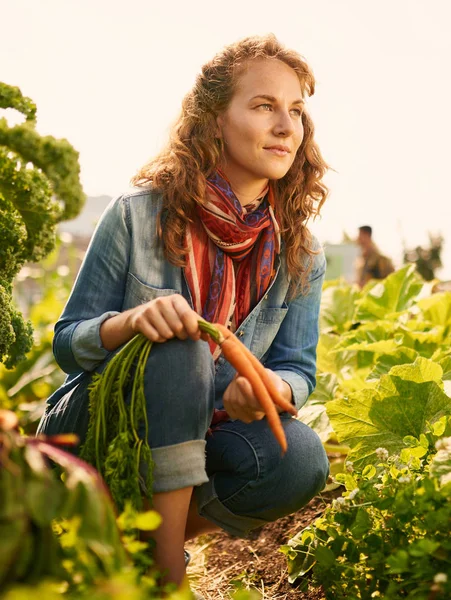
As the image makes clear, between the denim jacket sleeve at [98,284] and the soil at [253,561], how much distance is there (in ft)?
2.75

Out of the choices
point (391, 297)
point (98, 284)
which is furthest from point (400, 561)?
point (391, 297)

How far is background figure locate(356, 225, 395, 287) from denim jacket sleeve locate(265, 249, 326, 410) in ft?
23.6

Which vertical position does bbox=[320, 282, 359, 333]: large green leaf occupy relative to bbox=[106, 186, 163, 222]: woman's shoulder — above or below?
below

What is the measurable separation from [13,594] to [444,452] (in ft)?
3.15

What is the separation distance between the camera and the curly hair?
2.11 m

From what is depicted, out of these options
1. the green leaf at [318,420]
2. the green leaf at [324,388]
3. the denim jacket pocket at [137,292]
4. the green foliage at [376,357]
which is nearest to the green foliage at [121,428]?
the denim jacket pocket at [137,292]

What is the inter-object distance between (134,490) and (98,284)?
651 millimetres

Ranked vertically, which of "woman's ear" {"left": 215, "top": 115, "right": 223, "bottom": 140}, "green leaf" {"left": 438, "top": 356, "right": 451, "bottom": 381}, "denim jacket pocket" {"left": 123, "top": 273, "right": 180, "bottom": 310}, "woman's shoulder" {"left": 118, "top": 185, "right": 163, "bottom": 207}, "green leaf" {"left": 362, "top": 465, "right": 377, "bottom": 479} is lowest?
"green leaf" {"left": 362, "top": 465, "right": 377, "bottom": 479}

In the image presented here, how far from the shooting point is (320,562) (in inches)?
68.7

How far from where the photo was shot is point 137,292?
2.04m

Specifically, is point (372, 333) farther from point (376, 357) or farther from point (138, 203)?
point (138, 203)

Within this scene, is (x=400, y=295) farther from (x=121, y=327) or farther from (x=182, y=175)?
(x=121, y=327)

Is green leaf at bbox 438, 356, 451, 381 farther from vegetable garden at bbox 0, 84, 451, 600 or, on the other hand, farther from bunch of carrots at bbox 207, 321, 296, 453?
bunch of carrots at bbox 207, 321, 296, 453

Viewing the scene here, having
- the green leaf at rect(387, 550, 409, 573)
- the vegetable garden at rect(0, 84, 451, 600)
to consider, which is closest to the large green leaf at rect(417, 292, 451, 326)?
the vegetable garden at rect(0, 84, 451, 600)
